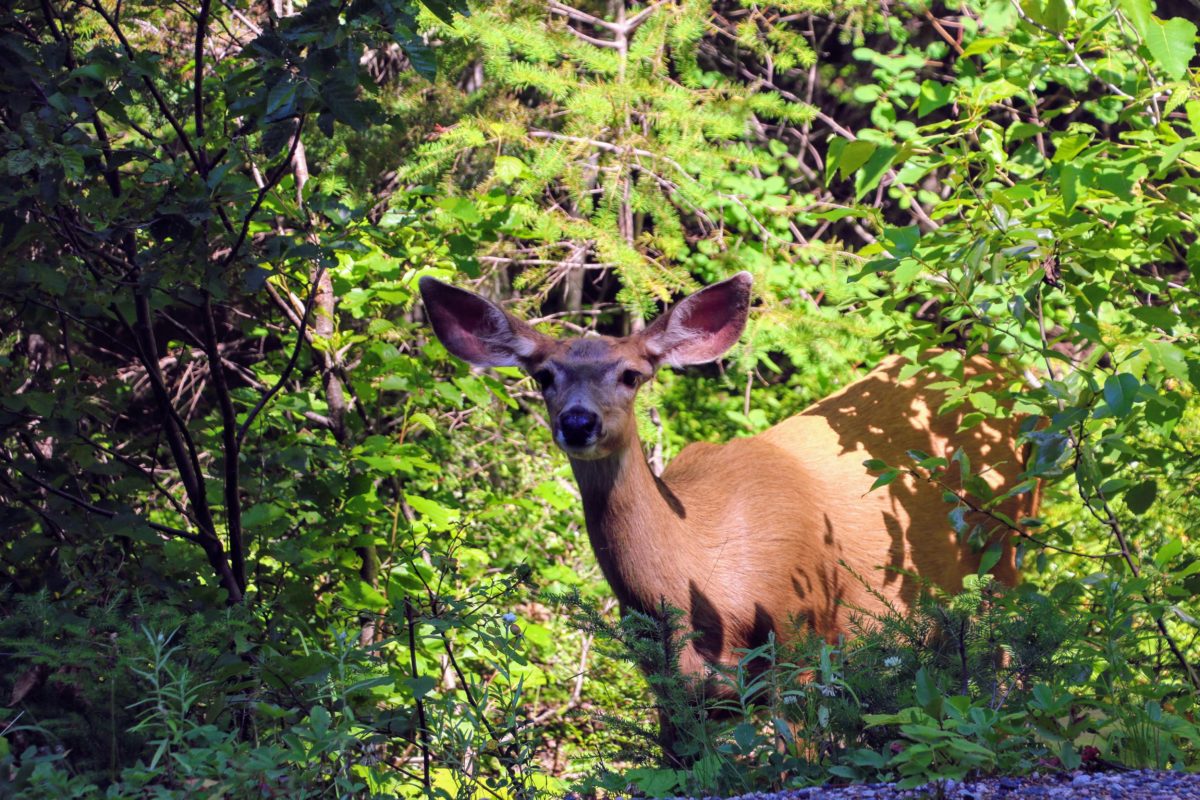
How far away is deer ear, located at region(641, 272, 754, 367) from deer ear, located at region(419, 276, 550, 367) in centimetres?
46

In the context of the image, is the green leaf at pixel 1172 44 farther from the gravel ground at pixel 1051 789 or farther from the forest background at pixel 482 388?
the gravel ground at pixel 1051 789

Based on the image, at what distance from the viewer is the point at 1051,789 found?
9.00ft

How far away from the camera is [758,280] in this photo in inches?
269

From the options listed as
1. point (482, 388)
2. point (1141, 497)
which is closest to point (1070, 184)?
point (1141, 497)

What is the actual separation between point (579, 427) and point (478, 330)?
0.95 metres

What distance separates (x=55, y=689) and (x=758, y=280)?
424cm

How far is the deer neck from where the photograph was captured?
15.3ft

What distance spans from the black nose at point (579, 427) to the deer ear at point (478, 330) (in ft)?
2.31

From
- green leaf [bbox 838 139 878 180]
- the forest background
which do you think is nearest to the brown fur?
the forest background

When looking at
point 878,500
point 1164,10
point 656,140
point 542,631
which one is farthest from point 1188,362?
point 1164,10

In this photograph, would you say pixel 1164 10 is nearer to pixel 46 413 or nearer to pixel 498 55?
pixel 498 55

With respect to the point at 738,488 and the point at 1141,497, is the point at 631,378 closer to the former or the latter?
the point at 738,488

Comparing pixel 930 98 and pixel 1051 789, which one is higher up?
→ pixel 930 98

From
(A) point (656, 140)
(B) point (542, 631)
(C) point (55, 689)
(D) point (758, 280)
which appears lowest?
(B) point (542, 631)
